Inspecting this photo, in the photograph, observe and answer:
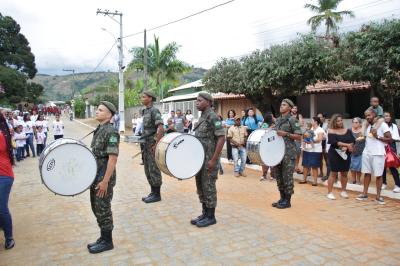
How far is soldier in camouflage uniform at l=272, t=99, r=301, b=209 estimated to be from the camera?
5.94 m

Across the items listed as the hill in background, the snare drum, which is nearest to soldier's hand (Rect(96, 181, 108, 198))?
the snare drum

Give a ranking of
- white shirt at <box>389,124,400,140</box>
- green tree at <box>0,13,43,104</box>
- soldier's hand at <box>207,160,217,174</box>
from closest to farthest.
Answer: soldier's hand at <box>207,160,217,174</box> < white shirt at <box>389,124,400,140</box> < green tree at <box>0,13,43,104</box>

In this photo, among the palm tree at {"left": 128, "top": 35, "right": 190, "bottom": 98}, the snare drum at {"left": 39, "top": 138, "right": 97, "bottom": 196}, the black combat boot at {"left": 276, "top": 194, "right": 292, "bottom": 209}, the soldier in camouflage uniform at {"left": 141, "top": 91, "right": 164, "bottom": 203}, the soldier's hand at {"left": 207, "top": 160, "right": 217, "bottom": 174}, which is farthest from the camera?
the palm tree at {"left": 128, "top": 35, "right": 190, "bottom": 98}

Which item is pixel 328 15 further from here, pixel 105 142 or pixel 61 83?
pixel 61 83

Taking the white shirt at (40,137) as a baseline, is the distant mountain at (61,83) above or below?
above

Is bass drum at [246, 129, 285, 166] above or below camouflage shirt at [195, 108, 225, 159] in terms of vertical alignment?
below

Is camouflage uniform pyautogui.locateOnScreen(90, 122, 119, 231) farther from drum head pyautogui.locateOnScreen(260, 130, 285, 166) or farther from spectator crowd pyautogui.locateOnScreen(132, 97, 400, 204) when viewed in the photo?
spectator crowd pyautogui.locateOnScreen(132, 97, 400, 204)

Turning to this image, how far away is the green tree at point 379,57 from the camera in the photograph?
31.4ft

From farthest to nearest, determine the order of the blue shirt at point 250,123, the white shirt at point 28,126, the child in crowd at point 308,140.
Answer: the white shirt at point 28,126 → the blue shirt at point 250,123 → the child in crowd at point 308,140

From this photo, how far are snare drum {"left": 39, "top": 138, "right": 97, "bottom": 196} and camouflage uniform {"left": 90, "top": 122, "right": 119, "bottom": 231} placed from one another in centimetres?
14

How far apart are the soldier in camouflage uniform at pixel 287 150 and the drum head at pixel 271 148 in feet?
0.28

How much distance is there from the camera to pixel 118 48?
25875 millimetres

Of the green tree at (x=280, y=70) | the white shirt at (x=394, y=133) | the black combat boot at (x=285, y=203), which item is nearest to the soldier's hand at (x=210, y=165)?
the black combat boot at (x=285, y=203)

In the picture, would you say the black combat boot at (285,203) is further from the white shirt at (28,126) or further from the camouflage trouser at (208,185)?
the white shirt at (28,126)
